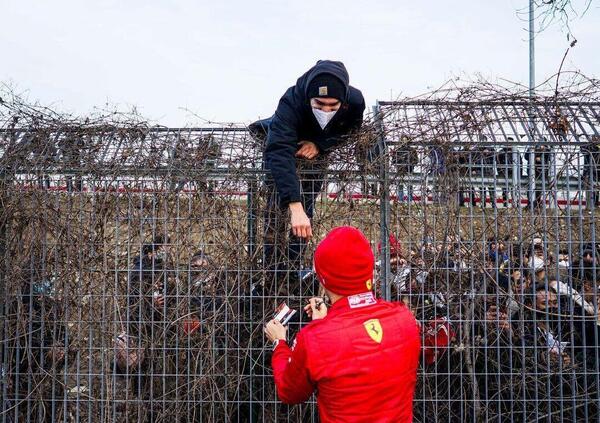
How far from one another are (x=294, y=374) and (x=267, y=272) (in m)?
1.86

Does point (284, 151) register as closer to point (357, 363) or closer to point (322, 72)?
A: point (322, 72)

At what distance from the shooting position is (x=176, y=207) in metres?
5.09

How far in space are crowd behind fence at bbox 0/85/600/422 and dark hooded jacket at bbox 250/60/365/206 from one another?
16 cm

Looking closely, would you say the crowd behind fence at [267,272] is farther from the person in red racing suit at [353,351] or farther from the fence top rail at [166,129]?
the person in red racing suit at [353,351]

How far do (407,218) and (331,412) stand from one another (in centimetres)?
216

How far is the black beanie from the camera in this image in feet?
15.4

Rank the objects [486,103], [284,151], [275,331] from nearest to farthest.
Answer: [275,331]
[284,151]
[486,103]

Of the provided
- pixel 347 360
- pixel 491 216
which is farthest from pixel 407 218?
pixel 347 360

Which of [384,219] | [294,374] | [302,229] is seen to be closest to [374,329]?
[294,374]

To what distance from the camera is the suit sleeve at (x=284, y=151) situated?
4.69 meters

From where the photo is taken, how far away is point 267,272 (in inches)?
199

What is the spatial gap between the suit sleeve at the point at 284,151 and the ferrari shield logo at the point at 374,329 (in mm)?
1599

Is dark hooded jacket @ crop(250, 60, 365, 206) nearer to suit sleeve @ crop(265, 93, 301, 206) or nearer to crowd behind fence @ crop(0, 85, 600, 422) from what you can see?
suit sleeve @ crop(265, 93, 301, 206)

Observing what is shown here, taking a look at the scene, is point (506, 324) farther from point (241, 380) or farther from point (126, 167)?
point (126, 167)
